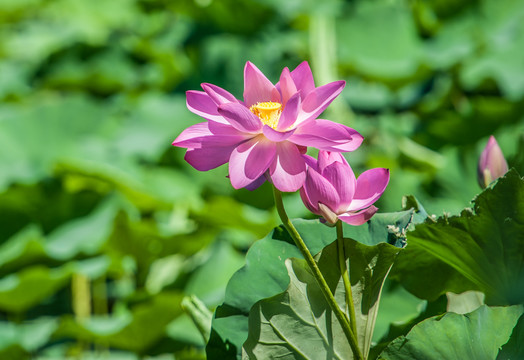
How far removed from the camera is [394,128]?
2008 mm

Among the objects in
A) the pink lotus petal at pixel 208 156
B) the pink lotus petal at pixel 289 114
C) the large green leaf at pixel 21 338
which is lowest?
the large green leaf at pixel 21 338

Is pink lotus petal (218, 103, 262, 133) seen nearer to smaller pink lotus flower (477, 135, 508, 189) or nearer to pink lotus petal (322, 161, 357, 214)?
pink lotus petal (322, 161, 357, 214)

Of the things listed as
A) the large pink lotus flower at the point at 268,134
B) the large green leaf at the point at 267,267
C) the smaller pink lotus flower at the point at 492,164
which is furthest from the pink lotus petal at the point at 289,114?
the smaller pink lotus flower at the point at 492,164

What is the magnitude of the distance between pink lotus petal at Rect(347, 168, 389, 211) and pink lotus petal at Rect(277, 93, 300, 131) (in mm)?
64

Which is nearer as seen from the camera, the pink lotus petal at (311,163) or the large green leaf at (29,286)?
the pink lotus petal at (311,163)

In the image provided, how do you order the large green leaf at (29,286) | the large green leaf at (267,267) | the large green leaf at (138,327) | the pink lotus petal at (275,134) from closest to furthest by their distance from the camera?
the pink lotus petal at (275,134) → the large green leaf at (267,267) → the large green leaf at (138,327) → the large green leaf at (29,286)

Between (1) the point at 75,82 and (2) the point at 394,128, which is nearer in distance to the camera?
(2) the point at 394,128

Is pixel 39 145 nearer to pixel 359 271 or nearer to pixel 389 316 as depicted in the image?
pixel 389 316

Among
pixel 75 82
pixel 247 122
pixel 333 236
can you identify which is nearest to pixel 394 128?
pixel 75 82

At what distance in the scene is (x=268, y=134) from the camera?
1.26 ft

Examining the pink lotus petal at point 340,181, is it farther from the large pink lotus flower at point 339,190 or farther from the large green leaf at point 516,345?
the large green leaf at point 516,345

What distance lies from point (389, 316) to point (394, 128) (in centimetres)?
138

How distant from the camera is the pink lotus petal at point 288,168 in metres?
0.39

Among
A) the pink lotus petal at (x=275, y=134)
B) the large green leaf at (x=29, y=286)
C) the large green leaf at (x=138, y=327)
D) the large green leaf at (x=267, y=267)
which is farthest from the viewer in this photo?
the large green leaf at (x=29, y=286)
